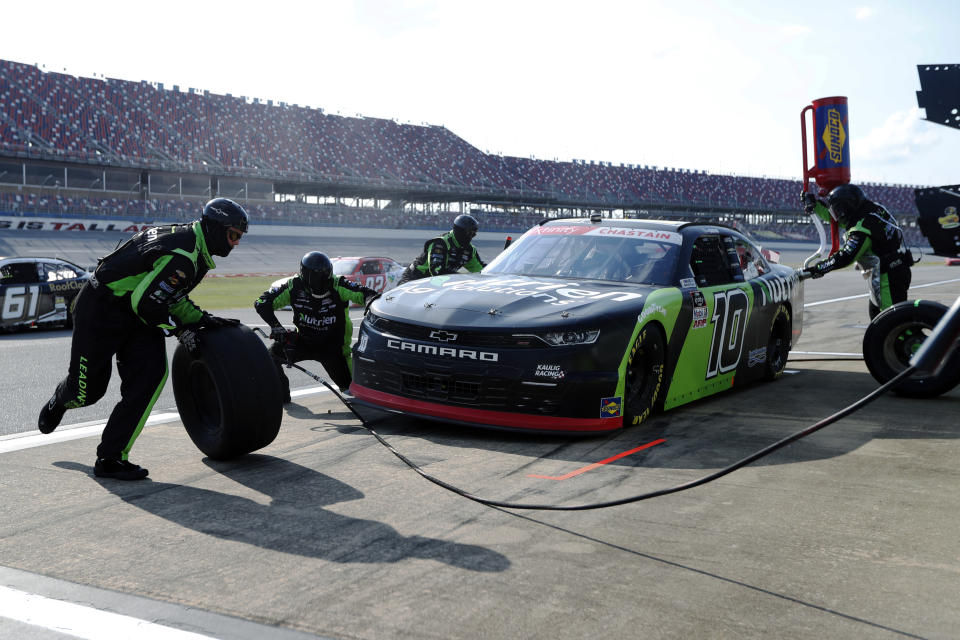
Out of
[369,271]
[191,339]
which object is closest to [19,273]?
[369,271]

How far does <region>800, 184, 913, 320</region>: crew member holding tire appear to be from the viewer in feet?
26.6

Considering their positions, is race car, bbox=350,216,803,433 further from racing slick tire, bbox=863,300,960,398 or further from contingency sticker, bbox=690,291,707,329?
racing slick tire, bbox=863,300,960,398

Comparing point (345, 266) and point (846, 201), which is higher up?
point (846, 201)

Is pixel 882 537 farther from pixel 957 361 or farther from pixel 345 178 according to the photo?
pixel 345 178

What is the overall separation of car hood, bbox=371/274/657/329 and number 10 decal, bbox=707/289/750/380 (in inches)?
35.3

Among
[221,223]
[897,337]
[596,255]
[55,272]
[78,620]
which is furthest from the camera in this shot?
[55,272]

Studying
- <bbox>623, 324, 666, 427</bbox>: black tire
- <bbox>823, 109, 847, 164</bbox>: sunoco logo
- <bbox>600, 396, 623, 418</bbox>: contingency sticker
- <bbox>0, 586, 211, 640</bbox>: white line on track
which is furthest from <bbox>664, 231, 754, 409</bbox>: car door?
<bbox>0, 586, 211, 640</bbox>: white line on track

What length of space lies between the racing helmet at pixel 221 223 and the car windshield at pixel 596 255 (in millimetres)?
2572

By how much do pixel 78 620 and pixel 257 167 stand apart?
5601cm

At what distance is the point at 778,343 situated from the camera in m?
8.03

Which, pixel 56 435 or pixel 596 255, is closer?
pixel 56 435

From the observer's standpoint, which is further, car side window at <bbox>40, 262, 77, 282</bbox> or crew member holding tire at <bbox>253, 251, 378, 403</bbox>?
car side window at <bbox>40, 262, 77, 282</bbox>

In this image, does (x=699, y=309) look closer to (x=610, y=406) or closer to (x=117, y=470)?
(x=610, y=406)

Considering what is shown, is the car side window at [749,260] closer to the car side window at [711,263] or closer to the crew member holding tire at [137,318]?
the car side window at [711,263]
